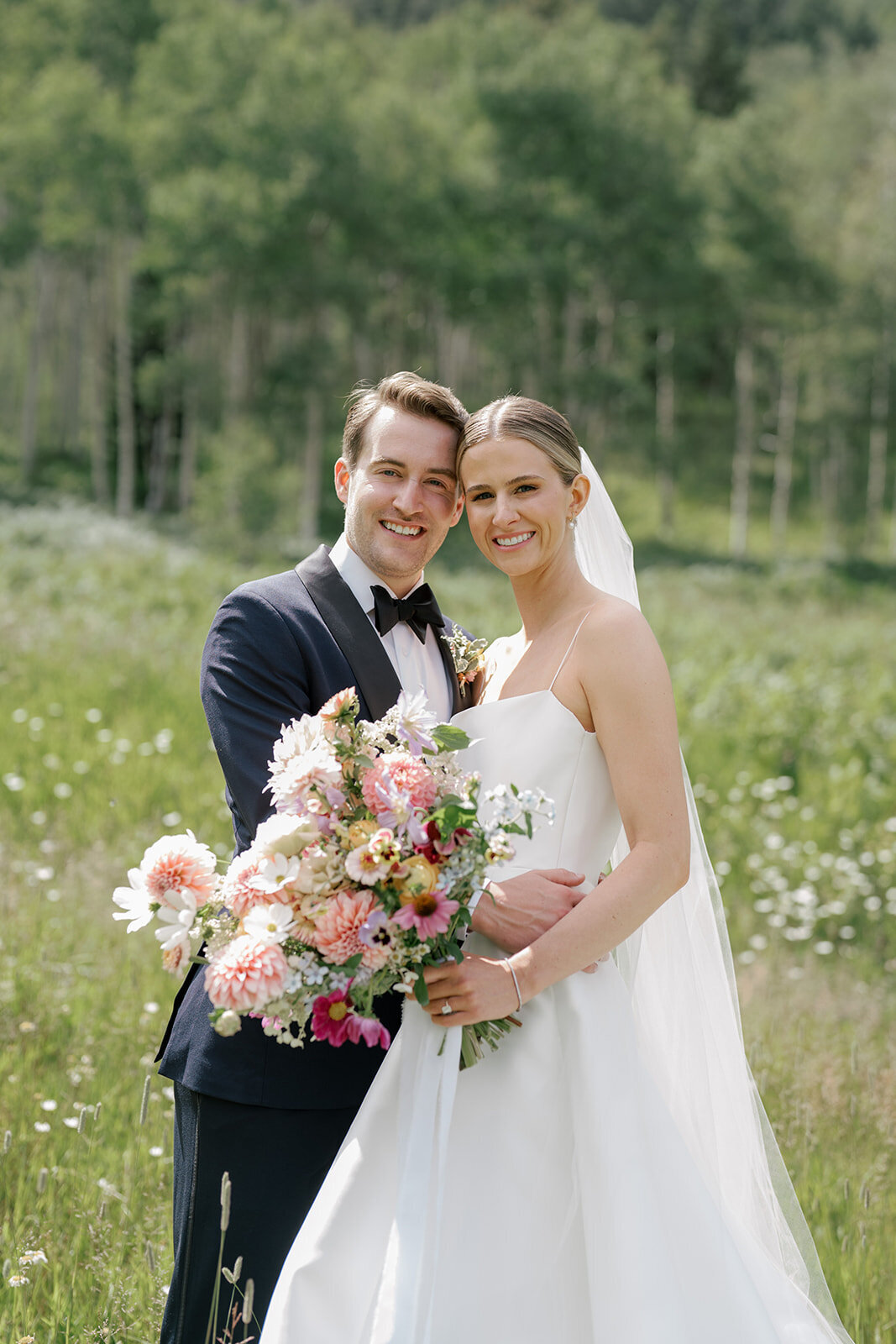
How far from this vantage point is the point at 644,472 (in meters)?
47.1

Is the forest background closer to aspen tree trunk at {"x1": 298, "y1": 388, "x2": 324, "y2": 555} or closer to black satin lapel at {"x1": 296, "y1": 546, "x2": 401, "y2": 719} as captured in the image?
aspen tree trunk at {"x1": 298, "y1": 388, "x2": 324, "y2": 555}

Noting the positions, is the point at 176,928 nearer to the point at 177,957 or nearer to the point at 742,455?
the point at 177,957

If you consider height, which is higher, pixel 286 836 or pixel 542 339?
pixel 542 339

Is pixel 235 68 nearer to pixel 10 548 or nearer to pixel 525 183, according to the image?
pixel 525 183

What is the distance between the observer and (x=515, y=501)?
313 centimetres

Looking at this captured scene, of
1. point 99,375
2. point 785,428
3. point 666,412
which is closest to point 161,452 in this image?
point 99,375

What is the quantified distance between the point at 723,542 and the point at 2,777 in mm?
37026

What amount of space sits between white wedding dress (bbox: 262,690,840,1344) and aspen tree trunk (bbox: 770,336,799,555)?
1455 inches

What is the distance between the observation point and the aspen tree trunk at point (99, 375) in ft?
108

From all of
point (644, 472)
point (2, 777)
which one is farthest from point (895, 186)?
point (2, 777)

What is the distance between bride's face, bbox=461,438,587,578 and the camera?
3.12 metres

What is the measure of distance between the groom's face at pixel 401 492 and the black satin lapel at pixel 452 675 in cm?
26

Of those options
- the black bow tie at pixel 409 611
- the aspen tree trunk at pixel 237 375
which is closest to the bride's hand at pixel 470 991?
the black bow tie at pixel 409 611

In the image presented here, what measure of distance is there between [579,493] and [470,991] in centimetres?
149
